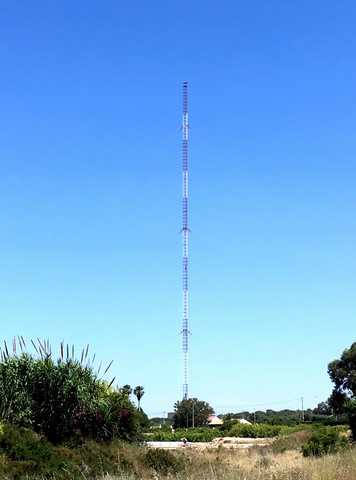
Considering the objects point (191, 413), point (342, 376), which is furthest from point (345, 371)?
point (191, 413)

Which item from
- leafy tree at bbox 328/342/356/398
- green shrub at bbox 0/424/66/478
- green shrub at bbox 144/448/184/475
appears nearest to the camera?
green shrub at bbox 0/424/66/478

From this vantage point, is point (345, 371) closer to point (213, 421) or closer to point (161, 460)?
point (213, 421)

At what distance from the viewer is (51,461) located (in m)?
18.9

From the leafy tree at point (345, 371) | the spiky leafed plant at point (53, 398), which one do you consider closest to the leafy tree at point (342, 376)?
the leafy tree at point (345, 371)

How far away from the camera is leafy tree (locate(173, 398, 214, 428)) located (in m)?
99.0

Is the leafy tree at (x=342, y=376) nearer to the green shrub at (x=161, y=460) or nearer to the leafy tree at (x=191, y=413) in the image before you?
the leafy tree at (x=191, y=413)

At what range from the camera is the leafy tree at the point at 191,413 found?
325 feet

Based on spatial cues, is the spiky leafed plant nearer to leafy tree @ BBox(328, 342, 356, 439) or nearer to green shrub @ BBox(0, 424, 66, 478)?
green shrub @ BBox(0, 424, 66, 478)

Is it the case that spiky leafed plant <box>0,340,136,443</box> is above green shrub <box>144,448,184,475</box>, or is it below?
above

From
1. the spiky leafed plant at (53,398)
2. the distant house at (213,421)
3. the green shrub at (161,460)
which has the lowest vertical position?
the green shrub at (161,460)

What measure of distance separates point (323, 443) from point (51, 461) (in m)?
15.3

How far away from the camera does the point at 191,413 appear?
99000 millimetres

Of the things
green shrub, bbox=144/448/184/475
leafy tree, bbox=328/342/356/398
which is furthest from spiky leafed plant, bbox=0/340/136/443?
leafy tree, bbox=328/342/356/398

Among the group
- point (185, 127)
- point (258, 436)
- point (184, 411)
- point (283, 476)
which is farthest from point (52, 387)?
point (184, 411)
